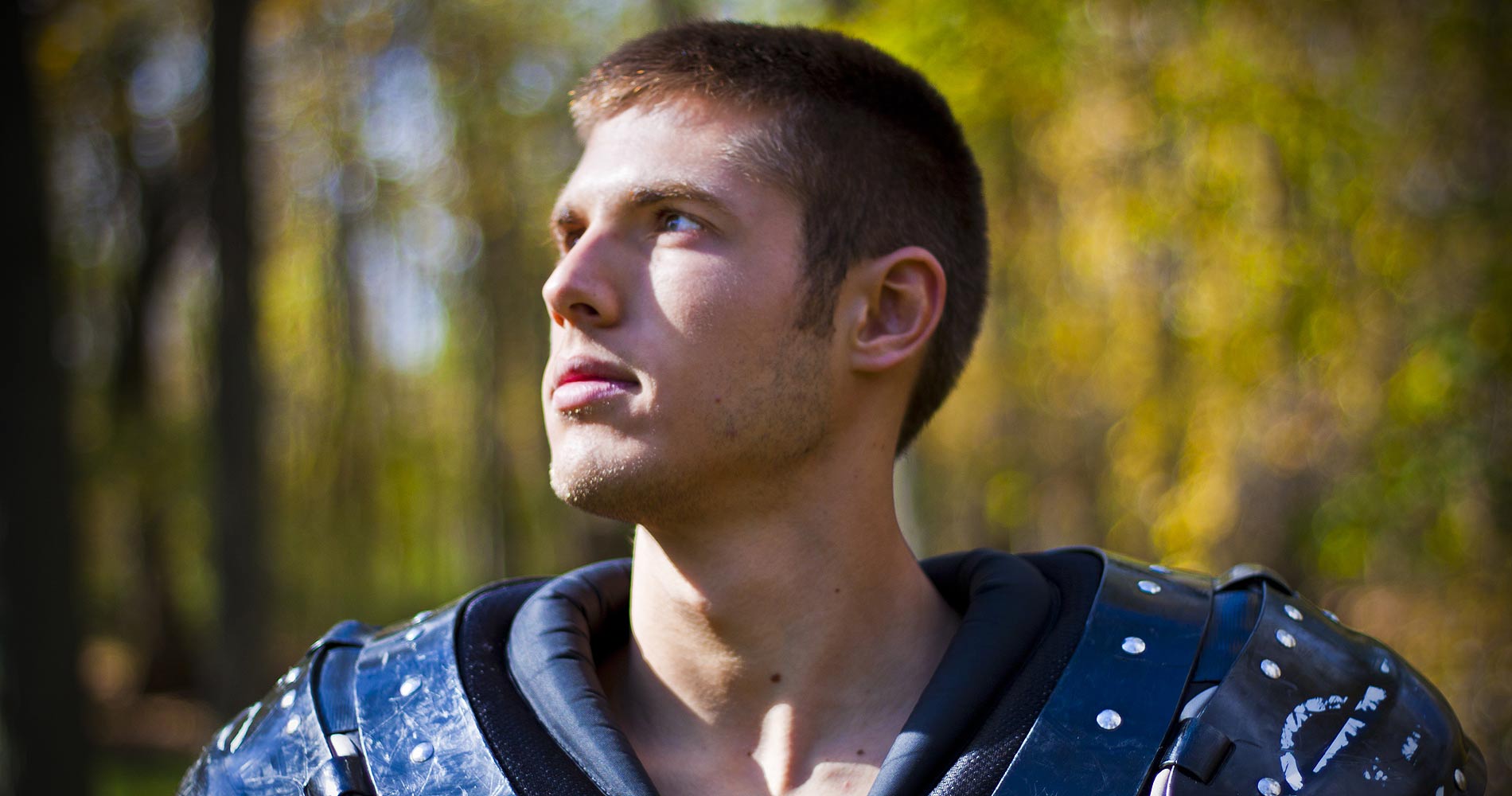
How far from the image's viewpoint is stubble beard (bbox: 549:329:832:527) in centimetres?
185

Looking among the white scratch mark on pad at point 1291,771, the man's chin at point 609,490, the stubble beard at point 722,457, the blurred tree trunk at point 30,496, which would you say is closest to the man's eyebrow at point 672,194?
the stubble beard at point 722,457

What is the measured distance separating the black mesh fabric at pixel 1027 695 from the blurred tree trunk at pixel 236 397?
5111 mm

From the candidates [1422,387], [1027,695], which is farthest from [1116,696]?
[1422,387]

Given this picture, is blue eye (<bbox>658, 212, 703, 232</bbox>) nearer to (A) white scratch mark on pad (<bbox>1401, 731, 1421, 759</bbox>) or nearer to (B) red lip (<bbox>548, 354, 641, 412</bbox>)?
(B) red lip (<bbox>548, 354, 641, 412</bbox>)

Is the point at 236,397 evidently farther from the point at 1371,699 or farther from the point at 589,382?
the point at 1371,699

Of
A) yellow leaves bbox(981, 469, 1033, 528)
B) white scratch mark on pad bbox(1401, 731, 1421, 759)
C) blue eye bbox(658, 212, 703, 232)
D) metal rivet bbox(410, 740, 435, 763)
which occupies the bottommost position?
yellow leaves bbox(981, 469, 1033, 528)

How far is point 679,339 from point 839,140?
0.53m

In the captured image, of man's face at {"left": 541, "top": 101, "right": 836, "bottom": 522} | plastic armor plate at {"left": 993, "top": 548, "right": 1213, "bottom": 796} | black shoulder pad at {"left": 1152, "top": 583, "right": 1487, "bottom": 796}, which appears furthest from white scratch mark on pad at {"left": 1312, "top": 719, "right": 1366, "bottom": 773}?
man's face at {"left": 541, "top": 101, "right": 836, "bottom": 522}

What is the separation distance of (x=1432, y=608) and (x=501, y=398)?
15.5 metres

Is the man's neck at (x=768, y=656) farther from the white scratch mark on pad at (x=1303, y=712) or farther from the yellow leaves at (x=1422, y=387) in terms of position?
the yellow leaves at (x=1422, y=387)

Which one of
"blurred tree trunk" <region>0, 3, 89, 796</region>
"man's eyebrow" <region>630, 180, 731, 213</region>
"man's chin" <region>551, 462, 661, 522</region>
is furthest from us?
"blurred tree trunk" <region>0, 3, 89, 796</region>

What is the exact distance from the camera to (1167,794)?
1571 mm

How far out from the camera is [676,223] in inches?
77.7

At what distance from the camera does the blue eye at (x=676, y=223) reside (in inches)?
77.3
